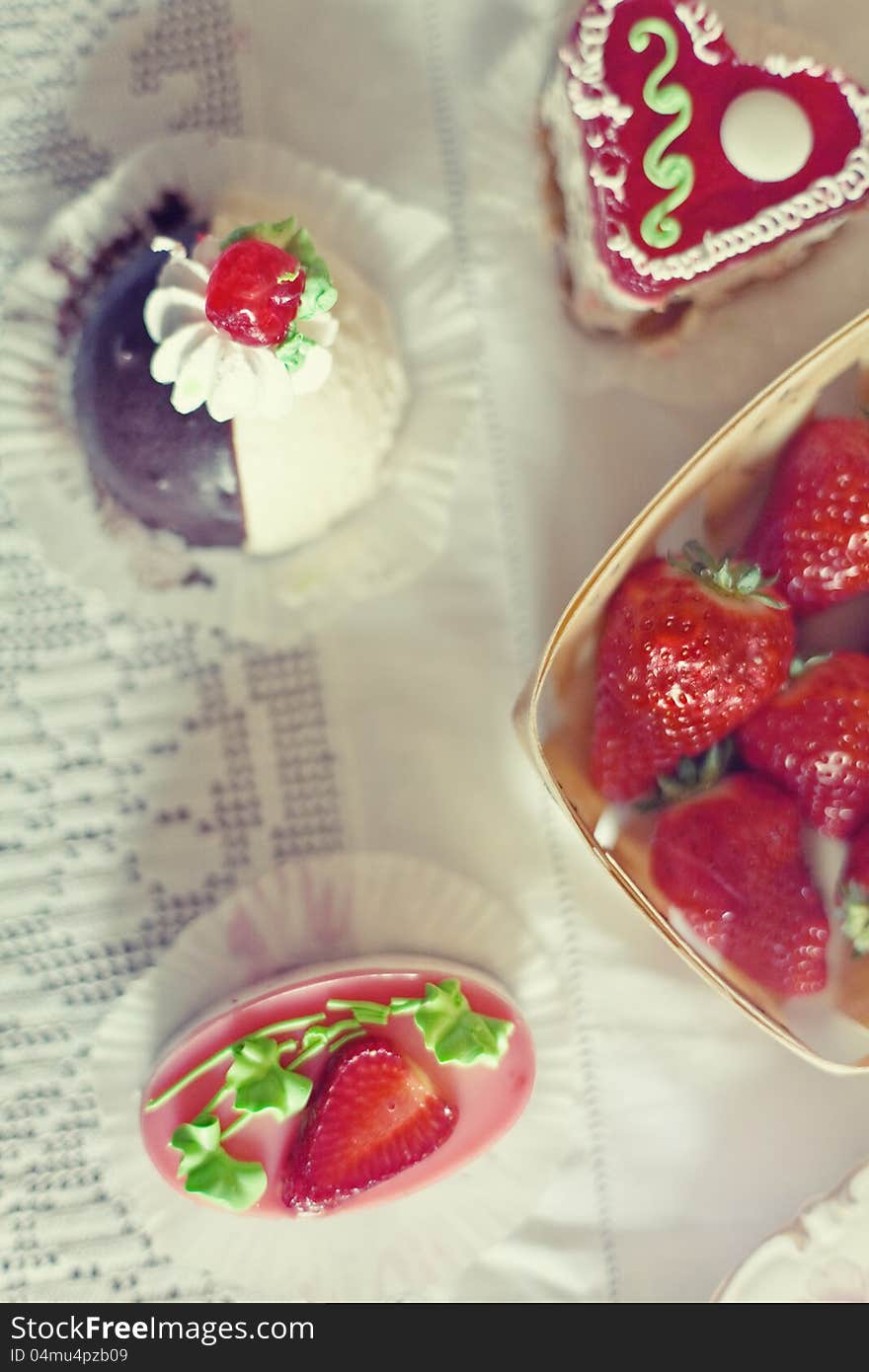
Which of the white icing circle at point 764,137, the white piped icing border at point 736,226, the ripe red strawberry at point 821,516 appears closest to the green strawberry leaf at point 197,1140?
the ripe red strawberry at point 821,516

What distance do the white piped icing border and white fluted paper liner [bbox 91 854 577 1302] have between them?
563mm

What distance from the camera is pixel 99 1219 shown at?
1.01m

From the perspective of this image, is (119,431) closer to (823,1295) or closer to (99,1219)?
(99,1219)

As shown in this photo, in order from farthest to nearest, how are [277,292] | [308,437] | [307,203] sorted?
[307,203]
[308,437]
[277,292]

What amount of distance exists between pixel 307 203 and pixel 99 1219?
97 cm

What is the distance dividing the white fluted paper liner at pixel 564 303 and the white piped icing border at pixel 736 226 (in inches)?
5.7

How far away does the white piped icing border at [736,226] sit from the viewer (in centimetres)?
85

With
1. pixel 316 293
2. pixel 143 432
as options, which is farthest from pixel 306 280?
pixel 143 432

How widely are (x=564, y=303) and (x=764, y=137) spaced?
23cm

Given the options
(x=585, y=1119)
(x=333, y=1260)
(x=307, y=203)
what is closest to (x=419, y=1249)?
(x=333, y=1260)

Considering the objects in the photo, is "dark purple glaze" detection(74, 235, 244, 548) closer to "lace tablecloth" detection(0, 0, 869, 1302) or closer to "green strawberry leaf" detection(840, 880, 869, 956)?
"lace tablecloth" detection(0, 0, 869, 1302)

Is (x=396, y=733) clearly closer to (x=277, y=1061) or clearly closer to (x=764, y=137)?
(x=277, y=1061)

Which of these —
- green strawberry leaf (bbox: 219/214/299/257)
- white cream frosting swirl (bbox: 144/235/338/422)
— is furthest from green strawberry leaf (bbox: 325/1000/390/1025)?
green strawberry leaf (bbox: 219/214/299/257)

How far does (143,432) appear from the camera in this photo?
864mm
